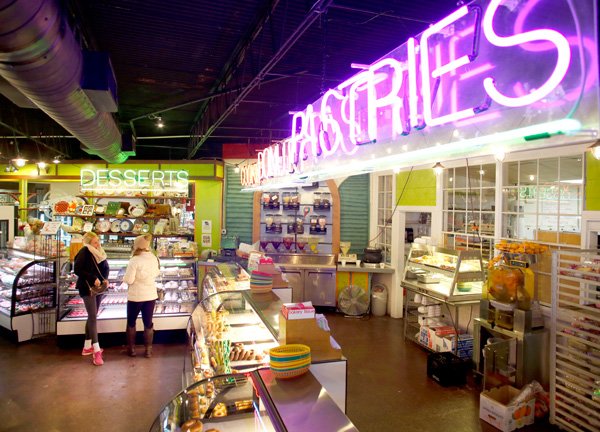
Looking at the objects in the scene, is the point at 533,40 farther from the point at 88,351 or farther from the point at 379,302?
the point at 379,302

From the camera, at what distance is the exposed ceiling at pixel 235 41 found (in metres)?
4.59

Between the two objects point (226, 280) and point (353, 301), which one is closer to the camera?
point (226, 280)

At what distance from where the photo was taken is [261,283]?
4945 mm

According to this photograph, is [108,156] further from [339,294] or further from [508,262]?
[508,262]

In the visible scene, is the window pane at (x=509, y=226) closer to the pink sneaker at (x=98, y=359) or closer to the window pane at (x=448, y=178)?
the window pane at (x=448, y=178)

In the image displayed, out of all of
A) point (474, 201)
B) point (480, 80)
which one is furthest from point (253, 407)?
point (474, 201)

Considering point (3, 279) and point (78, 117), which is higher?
point (78, 117)

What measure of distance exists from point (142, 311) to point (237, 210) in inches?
185

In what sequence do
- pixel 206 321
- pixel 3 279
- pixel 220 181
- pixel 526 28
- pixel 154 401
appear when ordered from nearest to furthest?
pixel 526 28, pixel 206 321, pixel 154 401, pixel 3 279, pixel 220 181

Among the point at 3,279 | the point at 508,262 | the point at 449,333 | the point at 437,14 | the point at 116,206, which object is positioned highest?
the point at 437,14

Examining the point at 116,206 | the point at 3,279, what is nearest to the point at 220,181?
the point at 116,206

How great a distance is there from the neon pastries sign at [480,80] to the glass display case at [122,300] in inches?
199

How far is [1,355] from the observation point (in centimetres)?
614

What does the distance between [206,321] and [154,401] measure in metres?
1.31
